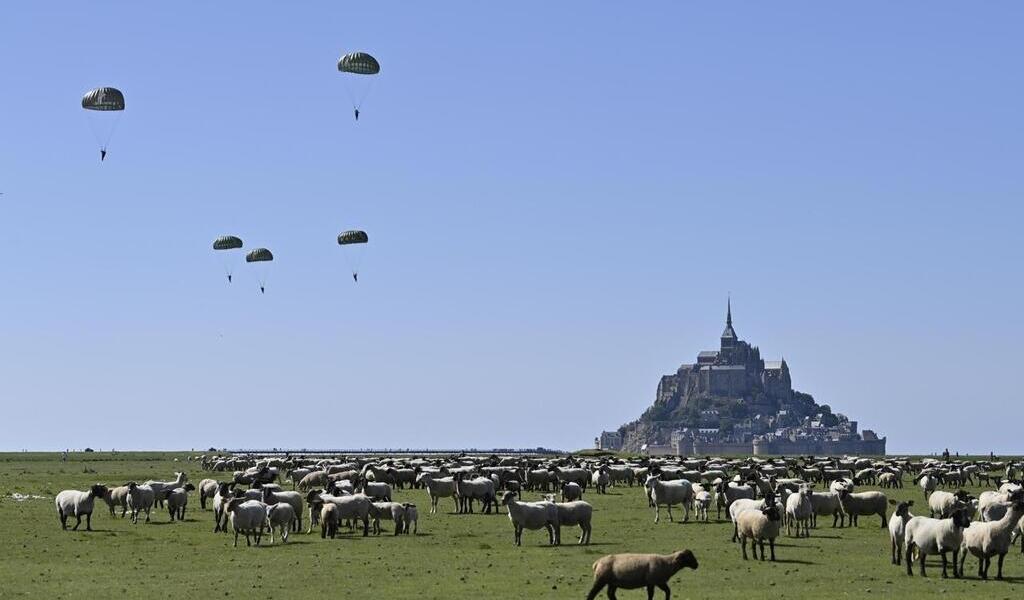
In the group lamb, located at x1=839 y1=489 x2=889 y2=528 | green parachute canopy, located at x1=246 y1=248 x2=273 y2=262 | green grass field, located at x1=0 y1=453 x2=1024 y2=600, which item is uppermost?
green parachute canopy, located at x1=246 y1=248 x2=273 y2=262

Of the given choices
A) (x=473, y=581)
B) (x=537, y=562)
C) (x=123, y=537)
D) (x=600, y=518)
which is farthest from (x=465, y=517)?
(x=473, y=581)

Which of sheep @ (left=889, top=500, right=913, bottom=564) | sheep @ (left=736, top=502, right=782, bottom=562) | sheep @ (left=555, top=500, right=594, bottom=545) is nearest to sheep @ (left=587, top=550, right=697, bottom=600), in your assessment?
sheep @ (left=889, top=500, right=913, bottom=564)

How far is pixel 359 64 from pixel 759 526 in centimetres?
4476

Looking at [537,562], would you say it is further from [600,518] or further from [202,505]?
[202,505]

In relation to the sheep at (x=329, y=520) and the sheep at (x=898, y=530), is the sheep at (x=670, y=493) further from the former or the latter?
the sheep at (x=898, y=530)

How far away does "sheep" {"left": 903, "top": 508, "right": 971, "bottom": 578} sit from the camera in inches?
1192

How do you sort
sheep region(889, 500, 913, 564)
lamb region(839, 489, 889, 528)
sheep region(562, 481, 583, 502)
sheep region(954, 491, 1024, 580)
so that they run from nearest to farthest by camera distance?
sheep region(954, 491, 1024, 580) → sheep region(889, 500, 913, 564) → lamb region(839, 489, 889, 528) → sheep region(562, 481, 583, 502)

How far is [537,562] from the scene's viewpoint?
34.0m

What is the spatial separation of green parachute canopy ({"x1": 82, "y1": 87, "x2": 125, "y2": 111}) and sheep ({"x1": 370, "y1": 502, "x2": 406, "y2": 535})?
115 ft

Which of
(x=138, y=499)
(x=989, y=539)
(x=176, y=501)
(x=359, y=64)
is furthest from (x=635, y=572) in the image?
(x=359, y=64)

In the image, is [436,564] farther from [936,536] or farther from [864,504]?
[864,504]

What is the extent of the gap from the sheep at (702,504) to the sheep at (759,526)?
12.1 metres

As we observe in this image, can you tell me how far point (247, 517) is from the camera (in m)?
39.2

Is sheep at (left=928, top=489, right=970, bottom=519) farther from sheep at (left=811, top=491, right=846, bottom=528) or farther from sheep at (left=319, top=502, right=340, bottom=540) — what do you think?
sheep at (left=319, top=502, right=340, bottom=540)
